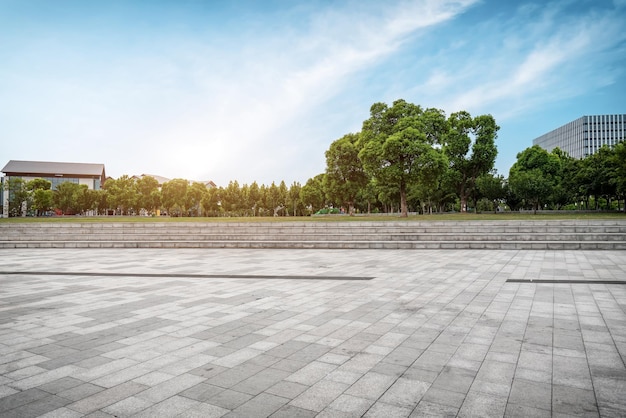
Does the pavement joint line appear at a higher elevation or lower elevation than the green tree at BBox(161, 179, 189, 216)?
lower

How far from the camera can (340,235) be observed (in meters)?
22.5

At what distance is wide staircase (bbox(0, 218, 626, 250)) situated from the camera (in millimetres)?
18422

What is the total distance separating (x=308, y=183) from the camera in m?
80.3

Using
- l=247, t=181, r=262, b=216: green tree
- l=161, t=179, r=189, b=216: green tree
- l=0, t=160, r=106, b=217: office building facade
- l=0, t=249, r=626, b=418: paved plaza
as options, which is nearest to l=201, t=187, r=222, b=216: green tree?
l=161, t=179, r=189, b=216: green tree

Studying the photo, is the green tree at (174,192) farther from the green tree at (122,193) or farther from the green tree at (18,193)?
the green tree at (18,193)

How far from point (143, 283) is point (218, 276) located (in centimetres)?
195

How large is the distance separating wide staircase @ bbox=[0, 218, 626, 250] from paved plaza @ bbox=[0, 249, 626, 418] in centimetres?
839

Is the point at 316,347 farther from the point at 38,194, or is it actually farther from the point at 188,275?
the point at 38,194

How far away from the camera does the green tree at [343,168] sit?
4869cm

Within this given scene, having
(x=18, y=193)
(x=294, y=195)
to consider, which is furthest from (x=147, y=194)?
(x=294, y=195)

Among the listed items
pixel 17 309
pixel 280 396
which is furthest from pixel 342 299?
pixel 17 309

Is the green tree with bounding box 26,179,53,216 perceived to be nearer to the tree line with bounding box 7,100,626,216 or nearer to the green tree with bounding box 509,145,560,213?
the tree line with bounding box 7,100,626,216

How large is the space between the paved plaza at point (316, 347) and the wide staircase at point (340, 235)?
8386mm

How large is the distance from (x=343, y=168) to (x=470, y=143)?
54.6ft
